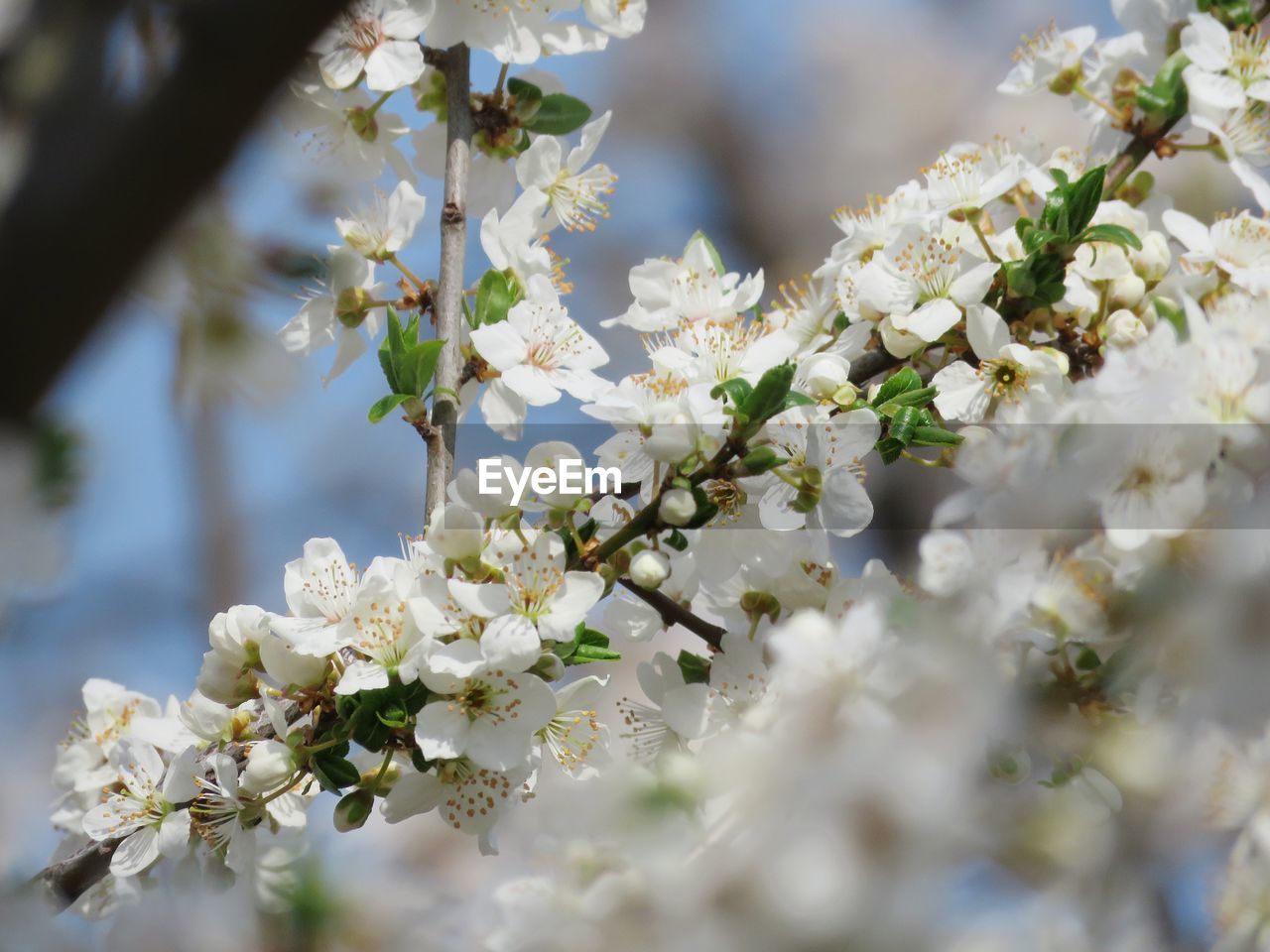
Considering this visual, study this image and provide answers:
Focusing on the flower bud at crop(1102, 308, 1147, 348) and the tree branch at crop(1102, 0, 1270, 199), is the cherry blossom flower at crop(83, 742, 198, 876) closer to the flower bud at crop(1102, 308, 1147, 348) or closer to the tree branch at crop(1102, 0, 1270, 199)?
the flower bud at crop(1102, 308, 1147, 348)

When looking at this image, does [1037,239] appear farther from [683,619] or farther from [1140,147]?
[683,619]

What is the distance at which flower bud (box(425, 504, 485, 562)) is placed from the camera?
36.8 inches

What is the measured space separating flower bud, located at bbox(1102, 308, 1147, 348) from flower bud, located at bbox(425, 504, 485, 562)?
56cm

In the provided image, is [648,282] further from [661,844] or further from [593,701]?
[661,844]

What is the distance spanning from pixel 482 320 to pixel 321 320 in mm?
198

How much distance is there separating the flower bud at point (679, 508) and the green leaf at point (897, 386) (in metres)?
0.22

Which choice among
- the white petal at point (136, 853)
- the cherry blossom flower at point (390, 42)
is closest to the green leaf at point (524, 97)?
the cherry blossom flower at point (390, 42)

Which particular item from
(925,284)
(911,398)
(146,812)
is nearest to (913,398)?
(911,398)

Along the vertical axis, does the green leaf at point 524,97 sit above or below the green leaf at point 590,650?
above

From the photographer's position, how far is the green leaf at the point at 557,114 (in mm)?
1294

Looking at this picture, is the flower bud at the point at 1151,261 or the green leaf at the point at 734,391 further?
the flower bud at the point at 1151,261

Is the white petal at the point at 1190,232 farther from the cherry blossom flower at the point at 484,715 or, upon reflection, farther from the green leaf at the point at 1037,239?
the cherry blossom flower at the point at 484,715

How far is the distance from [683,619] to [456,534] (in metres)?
0.24

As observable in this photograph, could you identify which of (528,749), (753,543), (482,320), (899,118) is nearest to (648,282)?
(482,320)
